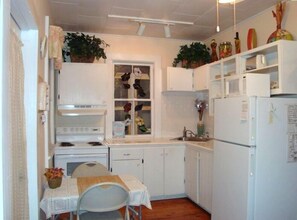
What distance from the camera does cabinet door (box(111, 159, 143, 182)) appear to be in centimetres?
392

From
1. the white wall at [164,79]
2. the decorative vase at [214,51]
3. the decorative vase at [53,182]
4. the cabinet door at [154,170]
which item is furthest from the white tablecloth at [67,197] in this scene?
the decorative vase at [214,51]

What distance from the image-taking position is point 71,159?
374cm

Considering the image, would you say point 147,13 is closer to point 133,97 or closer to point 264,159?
point 133,97

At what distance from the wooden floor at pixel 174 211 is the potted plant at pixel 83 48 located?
226 cm

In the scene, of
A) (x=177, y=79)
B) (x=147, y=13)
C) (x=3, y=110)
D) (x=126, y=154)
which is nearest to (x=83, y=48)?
(x=147, y=13)

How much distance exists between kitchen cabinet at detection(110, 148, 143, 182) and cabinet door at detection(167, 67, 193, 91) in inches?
48.4

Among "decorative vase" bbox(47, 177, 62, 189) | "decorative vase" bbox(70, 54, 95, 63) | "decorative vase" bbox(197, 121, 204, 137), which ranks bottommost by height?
"decorative vase" bbox(47, 177, 62, 189)

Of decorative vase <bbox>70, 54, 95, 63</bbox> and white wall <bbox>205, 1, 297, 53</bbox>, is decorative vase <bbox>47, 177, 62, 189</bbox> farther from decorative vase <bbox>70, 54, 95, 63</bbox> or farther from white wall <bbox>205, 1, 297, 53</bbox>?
white wall <bbox>205, 1, 297, 53</bbox>

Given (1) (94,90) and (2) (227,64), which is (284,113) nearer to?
(2) (227,64)

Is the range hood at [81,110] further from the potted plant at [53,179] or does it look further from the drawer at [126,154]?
the potted plant at [53,179]

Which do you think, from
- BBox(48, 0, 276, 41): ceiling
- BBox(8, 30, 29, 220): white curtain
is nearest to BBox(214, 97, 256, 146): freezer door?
BBox(48, 0, 276, 41): ceiling

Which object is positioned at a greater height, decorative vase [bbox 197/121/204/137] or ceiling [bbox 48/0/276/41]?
ceiling [bbox 48/0/276/41]

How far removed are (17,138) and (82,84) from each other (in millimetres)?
2543

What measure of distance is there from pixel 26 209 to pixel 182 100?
354 cm
